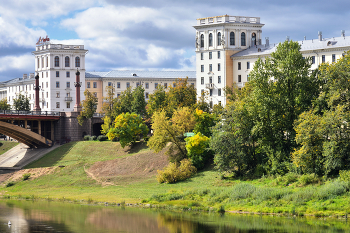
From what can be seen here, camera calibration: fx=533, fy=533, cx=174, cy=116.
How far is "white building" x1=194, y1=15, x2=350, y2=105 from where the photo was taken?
4702 inches

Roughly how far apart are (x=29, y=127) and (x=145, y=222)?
65438mm

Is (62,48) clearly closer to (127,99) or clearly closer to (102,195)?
(127,99)

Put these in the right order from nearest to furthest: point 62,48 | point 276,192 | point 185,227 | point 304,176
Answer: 1. point 185,227
2. point 276,192
3. point 304,176
4. point 62,48

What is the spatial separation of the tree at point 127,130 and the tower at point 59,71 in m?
65.4

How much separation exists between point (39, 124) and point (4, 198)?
36.4 metres

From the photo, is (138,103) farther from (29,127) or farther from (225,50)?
(225,50)

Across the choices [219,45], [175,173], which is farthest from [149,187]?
[219,45]

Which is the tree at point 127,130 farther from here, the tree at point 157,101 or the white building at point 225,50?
the white building at point 225,50

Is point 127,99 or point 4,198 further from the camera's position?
point 127,99

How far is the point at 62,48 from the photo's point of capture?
157 metres

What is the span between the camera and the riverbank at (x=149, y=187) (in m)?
52.2

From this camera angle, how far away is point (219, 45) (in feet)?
399

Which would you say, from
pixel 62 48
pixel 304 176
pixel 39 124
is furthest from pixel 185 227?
pixel 62 48

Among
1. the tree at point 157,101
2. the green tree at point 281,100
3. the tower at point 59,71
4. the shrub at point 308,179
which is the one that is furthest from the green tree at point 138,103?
the shrub at point 308,179
